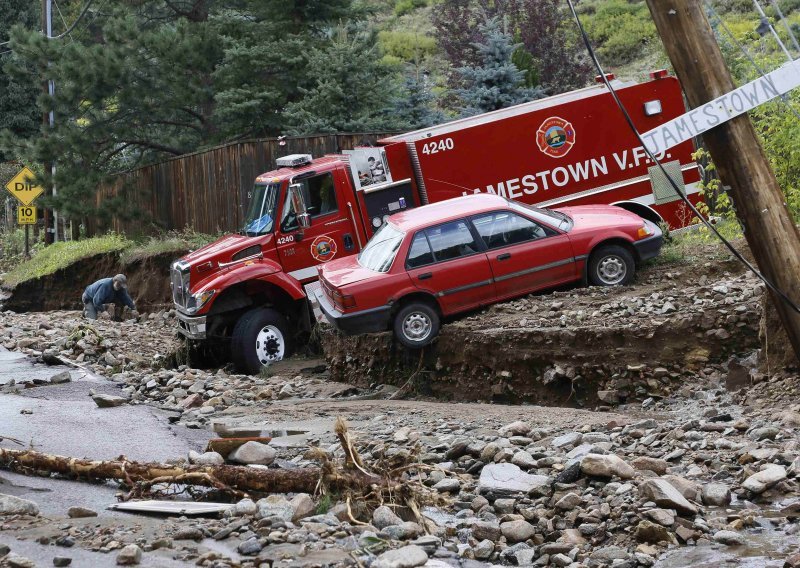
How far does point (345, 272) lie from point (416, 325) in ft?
4.42

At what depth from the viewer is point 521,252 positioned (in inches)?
594

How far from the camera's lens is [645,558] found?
7160 mm

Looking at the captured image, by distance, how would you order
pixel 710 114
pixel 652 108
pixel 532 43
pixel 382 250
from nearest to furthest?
1. pixel 710 114
2. pixel 382 250
3. pixel 652 108
4. pixel 532 43

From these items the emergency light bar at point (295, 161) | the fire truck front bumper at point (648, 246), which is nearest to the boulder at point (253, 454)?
the fire truck front bumper at point (648, 246)

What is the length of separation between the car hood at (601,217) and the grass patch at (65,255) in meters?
15.3

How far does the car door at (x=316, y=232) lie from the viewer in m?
17.7

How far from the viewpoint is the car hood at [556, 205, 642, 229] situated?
15.4 meters

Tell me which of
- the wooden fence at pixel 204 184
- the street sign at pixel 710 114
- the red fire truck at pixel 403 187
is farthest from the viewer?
the wooden fence at pixel 204 184

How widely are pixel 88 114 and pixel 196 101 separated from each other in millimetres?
3223

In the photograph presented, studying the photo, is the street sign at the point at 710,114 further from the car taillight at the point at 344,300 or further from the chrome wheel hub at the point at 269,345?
the chrome wheel hub at the point at 269,345

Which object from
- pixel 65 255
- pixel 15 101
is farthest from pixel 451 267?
pixel 15 101

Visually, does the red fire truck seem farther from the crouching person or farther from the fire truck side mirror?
the crouching person

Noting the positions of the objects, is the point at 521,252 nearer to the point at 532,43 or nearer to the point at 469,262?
the point at 469,262

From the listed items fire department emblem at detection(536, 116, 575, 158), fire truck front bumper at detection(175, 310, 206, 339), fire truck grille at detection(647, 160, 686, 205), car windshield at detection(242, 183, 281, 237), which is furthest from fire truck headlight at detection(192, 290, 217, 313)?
fire truck grille at detection(647, 160, 686, 205)
